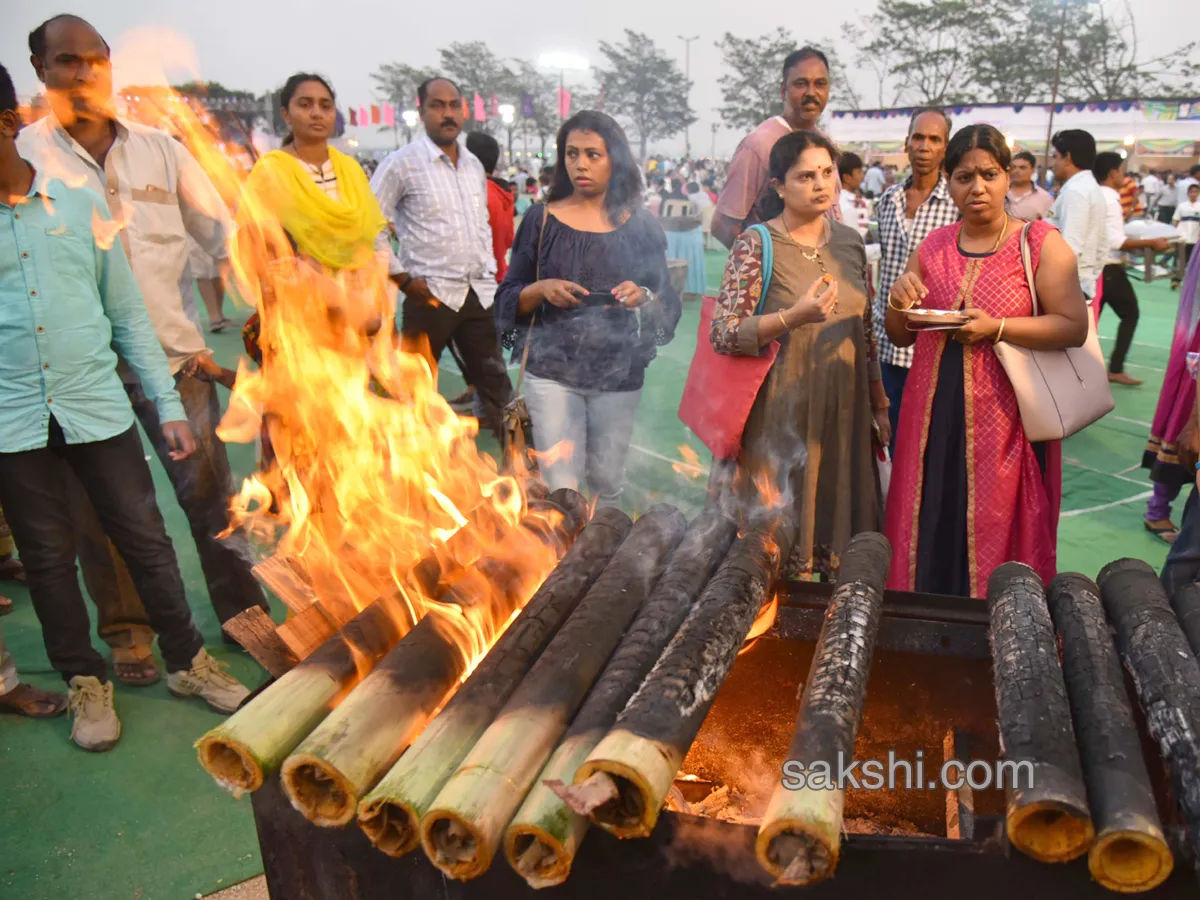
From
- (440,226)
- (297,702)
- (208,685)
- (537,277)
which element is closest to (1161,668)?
(297,702)

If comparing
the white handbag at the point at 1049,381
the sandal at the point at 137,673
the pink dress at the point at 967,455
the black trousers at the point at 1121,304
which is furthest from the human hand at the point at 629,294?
the black trousers at the point at 1121,304

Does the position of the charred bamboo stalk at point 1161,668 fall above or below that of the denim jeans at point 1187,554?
above

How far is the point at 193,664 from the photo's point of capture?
134 inches

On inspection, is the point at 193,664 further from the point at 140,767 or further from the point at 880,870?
the point at 880,870

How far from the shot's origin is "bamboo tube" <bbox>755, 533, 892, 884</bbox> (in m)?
1.29

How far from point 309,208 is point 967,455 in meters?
3.15

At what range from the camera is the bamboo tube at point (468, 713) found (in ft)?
4.69

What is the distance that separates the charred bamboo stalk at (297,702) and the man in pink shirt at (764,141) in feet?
8.88

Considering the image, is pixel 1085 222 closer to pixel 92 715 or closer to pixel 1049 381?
pixel 1049 381

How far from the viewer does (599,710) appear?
62.5 inches

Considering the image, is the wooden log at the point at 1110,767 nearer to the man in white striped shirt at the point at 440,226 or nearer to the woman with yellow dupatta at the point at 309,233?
the woman with yellow dupatta at the point at 309,233

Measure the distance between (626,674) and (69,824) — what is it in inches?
87.0

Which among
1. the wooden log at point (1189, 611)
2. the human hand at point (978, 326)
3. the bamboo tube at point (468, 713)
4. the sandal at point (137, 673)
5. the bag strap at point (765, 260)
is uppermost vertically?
the bag strap at point (765, 260)

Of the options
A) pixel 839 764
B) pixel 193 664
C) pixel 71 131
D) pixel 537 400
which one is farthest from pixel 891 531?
pixel 71 131
